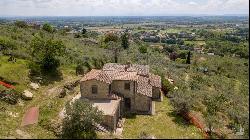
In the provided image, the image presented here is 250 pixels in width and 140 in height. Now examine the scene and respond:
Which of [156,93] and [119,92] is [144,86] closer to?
[119,92]

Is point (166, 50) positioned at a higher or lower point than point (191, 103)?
lower

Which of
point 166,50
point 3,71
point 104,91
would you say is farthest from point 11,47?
point 166,50

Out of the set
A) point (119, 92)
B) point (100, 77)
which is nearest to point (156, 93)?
point (119, 92)

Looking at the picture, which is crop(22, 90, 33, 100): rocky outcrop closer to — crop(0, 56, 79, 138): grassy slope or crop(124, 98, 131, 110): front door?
crop(0, 56, 79, 138): grassy slope

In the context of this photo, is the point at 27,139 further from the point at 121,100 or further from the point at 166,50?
the point at 166,50

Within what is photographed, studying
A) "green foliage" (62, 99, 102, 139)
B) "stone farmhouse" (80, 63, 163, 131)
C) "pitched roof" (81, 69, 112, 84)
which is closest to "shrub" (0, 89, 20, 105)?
"stone farmhouse" (80, 63, 163, 131)

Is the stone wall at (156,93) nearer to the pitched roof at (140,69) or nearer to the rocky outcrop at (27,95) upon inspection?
the pitched roof at (140,69)
